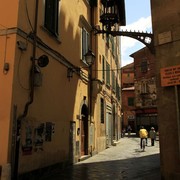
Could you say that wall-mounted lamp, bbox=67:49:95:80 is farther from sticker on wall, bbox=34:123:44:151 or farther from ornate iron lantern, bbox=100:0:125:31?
sticker on wall, bbox=34:123:44:151

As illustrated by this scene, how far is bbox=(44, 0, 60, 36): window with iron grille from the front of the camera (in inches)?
421

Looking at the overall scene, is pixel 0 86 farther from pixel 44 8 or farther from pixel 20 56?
pixel 44 8

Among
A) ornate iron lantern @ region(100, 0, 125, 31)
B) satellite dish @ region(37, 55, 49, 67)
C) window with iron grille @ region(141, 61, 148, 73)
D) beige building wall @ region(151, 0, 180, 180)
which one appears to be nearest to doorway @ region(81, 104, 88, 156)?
ornate iron lantern @ region(100, 0, 125, 31)

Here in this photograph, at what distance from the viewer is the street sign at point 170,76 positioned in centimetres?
817

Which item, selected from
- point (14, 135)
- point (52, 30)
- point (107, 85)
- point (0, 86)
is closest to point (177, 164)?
point (14, 135)

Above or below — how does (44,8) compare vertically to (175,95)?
above

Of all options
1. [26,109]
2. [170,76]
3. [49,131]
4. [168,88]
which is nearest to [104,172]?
[49,131]

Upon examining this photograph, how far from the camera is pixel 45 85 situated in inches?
407

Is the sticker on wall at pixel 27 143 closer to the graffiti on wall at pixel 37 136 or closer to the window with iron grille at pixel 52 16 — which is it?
the graffiti on wall at pixel 37 136

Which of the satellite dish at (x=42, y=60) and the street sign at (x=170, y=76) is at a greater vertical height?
the satellite dish at (x=42, y=60)

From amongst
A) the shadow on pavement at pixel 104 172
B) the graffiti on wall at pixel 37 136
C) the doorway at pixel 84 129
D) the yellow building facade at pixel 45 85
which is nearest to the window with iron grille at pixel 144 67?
the yellow building facade at pixel 45 85

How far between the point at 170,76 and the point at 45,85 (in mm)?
4098

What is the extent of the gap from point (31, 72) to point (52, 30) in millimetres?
2346

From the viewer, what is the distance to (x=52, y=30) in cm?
1094
